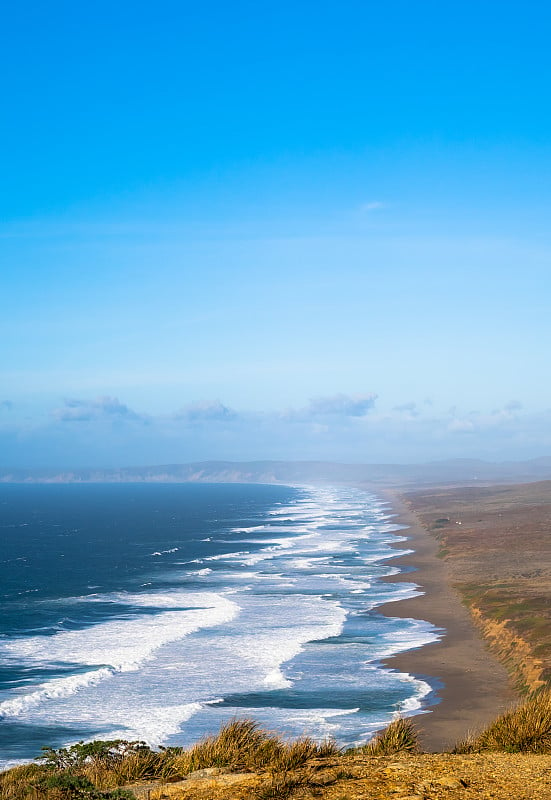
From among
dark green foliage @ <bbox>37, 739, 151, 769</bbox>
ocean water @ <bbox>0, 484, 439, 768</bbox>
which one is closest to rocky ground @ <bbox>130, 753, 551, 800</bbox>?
dark green foliage @ <bbox>37, 739, 151, 769</bbox>

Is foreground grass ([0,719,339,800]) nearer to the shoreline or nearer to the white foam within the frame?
the shoreline

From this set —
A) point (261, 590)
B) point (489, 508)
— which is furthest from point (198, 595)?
point (489, 508)

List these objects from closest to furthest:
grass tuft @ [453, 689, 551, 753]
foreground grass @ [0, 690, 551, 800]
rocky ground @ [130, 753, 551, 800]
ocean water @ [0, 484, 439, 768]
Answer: rocky ground @ [130, 753, 551, 800], foreground grass @ [0, 690, 551, 800], grass tuft @ [453, 689, 551, 753], ocean water @ [0, 484, 439, 768]

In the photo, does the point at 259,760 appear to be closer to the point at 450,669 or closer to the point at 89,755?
the point at 89,755

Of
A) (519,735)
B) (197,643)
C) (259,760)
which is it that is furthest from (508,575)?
(259,760)

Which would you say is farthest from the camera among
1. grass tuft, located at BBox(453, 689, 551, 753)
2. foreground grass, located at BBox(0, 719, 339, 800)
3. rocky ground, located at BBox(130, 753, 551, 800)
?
grass tuft, located at BBox(453, 689, 551, 753)

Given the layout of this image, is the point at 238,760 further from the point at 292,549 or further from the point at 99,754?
the point at 292,549

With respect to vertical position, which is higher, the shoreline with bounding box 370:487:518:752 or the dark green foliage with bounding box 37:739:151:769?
the dark green foliage with bounding box 37:739:151:769

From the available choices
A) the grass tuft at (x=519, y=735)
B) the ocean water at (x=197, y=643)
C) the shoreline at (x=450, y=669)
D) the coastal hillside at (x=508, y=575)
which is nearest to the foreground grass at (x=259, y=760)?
the grass tuft at (x=519, y=735)
